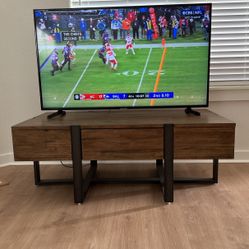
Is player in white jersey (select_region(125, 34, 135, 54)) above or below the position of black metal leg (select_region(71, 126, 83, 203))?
above

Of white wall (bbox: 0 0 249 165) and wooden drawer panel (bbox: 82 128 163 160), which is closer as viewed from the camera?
wooden drawer panel (bbox: 82 128 163 160)

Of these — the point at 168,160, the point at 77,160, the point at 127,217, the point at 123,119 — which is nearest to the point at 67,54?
the point at 123,119

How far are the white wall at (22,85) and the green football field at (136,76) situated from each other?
515mm

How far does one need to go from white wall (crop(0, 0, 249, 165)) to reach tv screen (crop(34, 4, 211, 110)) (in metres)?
0.50

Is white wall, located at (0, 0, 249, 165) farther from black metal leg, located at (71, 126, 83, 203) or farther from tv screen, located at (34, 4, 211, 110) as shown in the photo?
black metal leg, located at (71, 126, 83, 203)

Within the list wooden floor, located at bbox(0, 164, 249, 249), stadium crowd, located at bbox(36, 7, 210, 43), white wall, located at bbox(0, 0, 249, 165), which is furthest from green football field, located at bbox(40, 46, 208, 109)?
wooden floor, located at bbox(0, 164, 249, 249)

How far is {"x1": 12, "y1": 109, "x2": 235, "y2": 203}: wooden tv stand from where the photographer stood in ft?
6.14

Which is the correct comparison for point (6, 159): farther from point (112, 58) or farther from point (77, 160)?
point (112, 58)

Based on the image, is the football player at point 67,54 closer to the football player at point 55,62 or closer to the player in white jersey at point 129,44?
the football player at point 55,62

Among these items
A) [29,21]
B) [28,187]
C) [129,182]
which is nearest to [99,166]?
[129,182]

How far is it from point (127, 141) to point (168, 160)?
285mm

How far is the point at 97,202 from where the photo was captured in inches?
78.3

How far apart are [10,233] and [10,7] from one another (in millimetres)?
1825

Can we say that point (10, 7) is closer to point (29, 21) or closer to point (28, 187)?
point (29, 21)
